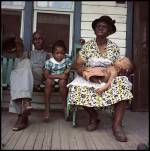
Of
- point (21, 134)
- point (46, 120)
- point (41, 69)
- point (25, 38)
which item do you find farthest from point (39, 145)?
point (25, 38)

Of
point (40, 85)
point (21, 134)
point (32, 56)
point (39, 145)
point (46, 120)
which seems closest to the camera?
point (39, 145)

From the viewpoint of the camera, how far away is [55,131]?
12.0 ft

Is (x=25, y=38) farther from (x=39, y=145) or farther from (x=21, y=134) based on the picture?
(x=39, y=145)

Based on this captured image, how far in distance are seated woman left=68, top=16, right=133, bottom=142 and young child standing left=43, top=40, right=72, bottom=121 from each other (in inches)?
18.3

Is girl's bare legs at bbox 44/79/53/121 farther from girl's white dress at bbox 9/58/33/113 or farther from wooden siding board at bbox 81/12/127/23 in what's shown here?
wooden siding board at bbox 81/12/127/23

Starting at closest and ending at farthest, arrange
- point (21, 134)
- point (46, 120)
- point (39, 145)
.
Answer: point (39, 145) → point (21, 134) → point (46, 120)

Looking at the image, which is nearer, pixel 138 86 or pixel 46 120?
pixel 46 120

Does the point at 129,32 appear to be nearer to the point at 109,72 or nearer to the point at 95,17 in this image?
the point at 95,17

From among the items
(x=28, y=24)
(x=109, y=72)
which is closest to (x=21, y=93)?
(x=109, y=72)

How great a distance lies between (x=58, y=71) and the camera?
14.5 feet

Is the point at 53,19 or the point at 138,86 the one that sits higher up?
Answer: the point at 53,19

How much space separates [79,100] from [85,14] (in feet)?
7.85

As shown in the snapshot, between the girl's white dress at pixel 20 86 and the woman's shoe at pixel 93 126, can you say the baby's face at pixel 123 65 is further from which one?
the girl's white dress at pixel 20 86

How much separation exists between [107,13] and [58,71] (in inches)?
69.4
